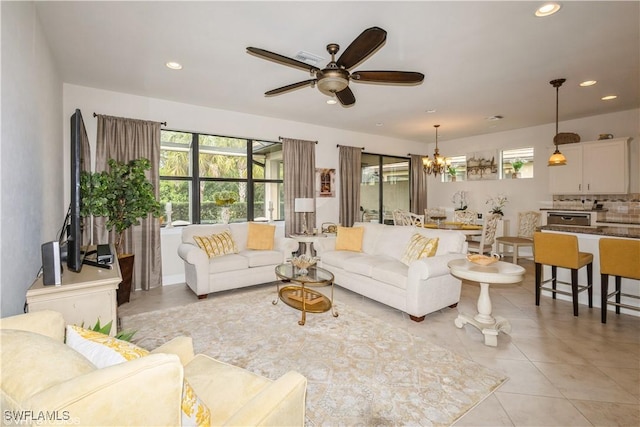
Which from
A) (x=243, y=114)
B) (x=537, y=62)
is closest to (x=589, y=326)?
(x=537, y=62)

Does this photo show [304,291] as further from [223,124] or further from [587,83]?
[587,83]

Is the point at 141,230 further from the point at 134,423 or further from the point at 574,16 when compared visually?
the point at 574,16

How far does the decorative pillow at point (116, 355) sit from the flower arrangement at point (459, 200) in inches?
293

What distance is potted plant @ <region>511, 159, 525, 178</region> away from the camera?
6555mm

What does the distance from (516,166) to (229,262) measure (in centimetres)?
634

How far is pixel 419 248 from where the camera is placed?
3.60 metres

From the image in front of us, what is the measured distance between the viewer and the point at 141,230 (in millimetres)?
4328

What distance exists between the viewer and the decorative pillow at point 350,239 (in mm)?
4598

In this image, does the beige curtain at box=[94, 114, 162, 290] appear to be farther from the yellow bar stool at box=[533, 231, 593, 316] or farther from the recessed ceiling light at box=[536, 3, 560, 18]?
the yellow bar stool at box=[533, 231, 593, 316]

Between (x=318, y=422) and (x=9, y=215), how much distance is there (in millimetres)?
2174

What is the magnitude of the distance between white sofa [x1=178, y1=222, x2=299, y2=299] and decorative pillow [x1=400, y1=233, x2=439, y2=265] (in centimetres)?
184

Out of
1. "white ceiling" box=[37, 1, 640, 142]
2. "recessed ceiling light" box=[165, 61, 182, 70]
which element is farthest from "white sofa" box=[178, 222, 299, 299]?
"recessed ceiling light" box=[165, 61, 182, 70]

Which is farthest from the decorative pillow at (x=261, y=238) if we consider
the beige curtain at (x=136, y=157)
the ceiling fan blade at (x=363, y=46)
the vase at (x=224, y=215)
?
the ceiling fan blade at (x=363, y=46)

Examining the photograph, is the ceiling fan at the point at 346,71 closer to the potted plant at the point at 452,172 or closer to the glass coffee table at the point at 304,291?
the glass coffee table at the point at 304,291
